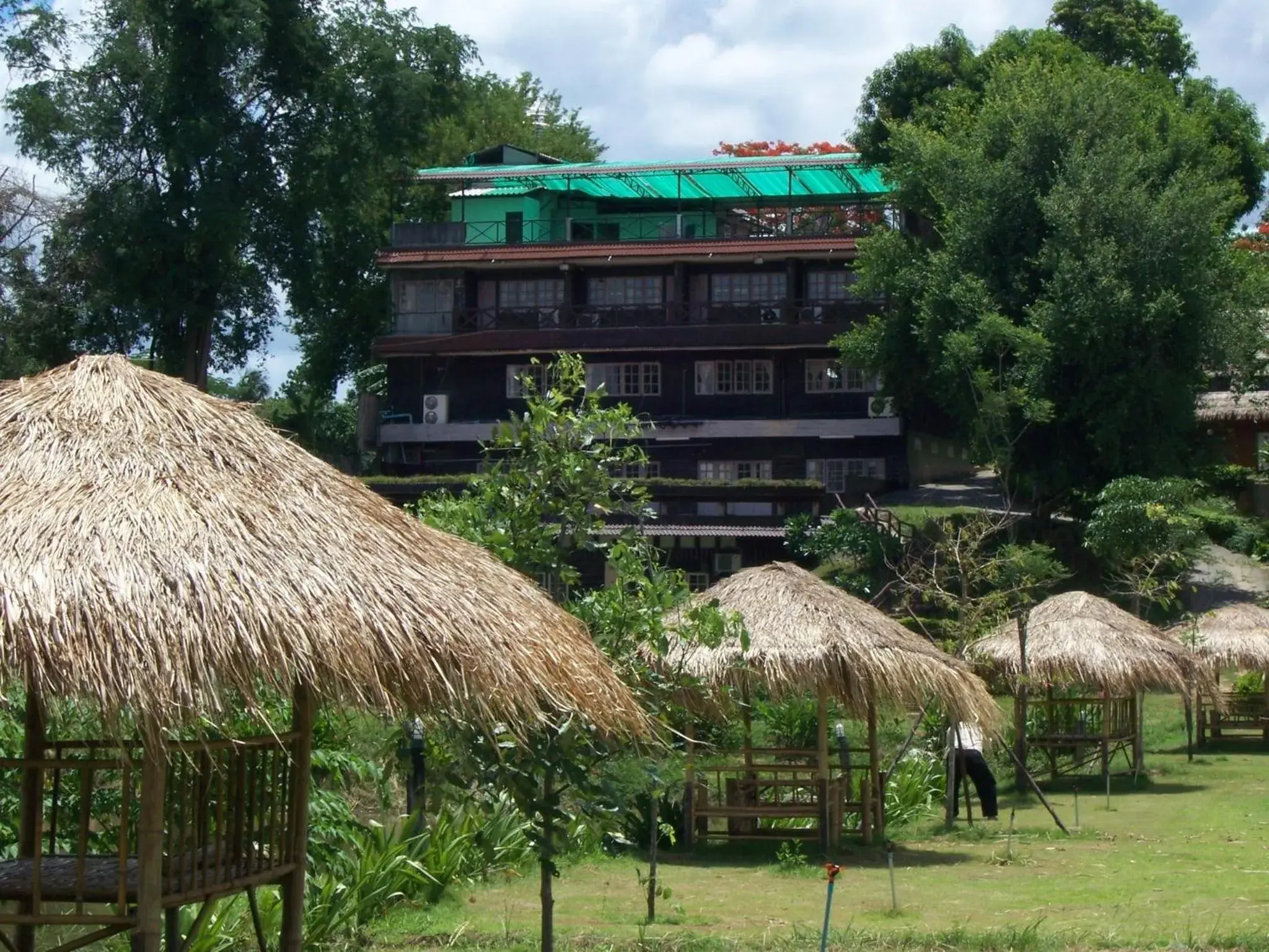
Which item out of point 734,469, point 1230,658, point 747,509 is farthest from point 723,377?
point 1230,658

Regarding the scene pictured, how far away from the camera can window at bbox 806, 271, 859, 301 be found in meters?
40.6

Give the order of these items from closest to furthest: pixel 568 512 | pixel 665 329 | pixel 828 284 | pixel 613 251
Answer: pixel 568 512, pixel 613 251, pixel 665 329, pixel 828 284

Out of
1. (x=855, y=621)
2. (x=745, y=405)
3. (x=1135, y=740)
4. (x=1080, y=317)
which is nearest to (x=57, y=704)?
(x=855, y=621)

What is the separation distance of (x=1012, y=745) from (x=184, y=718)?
1728cm

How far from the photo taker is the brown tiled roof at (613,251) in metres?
39.4

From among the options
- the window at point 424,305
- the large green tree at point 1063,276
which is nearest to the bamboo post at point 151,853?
the large green tree at point 1063,276

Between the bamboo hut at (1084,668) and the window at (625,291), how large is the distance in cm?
2010

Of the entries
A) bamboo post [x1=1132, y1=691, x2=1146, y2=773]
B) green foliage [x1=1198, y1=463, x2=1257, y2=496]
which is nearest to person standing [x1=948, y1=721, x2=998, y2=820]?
bamboo post [x1=1132, y1=691, x2=1146, y2=773]

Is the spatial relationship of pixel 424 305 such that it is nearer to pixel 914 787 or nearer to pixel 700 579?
pixel 700 579

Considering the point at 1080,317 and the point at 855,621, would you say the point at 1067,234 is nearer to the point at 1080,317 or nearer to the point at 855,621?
the point at 1080,317

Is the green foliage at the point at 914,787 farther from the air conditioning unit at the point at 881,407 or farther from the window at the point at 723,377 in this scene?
the window at the point at 723,377

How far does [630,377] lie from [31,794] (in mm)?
33588

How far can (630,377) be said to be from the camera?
136 ft

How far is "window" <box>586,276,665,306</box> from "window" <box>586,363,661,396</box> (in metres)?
1.61
